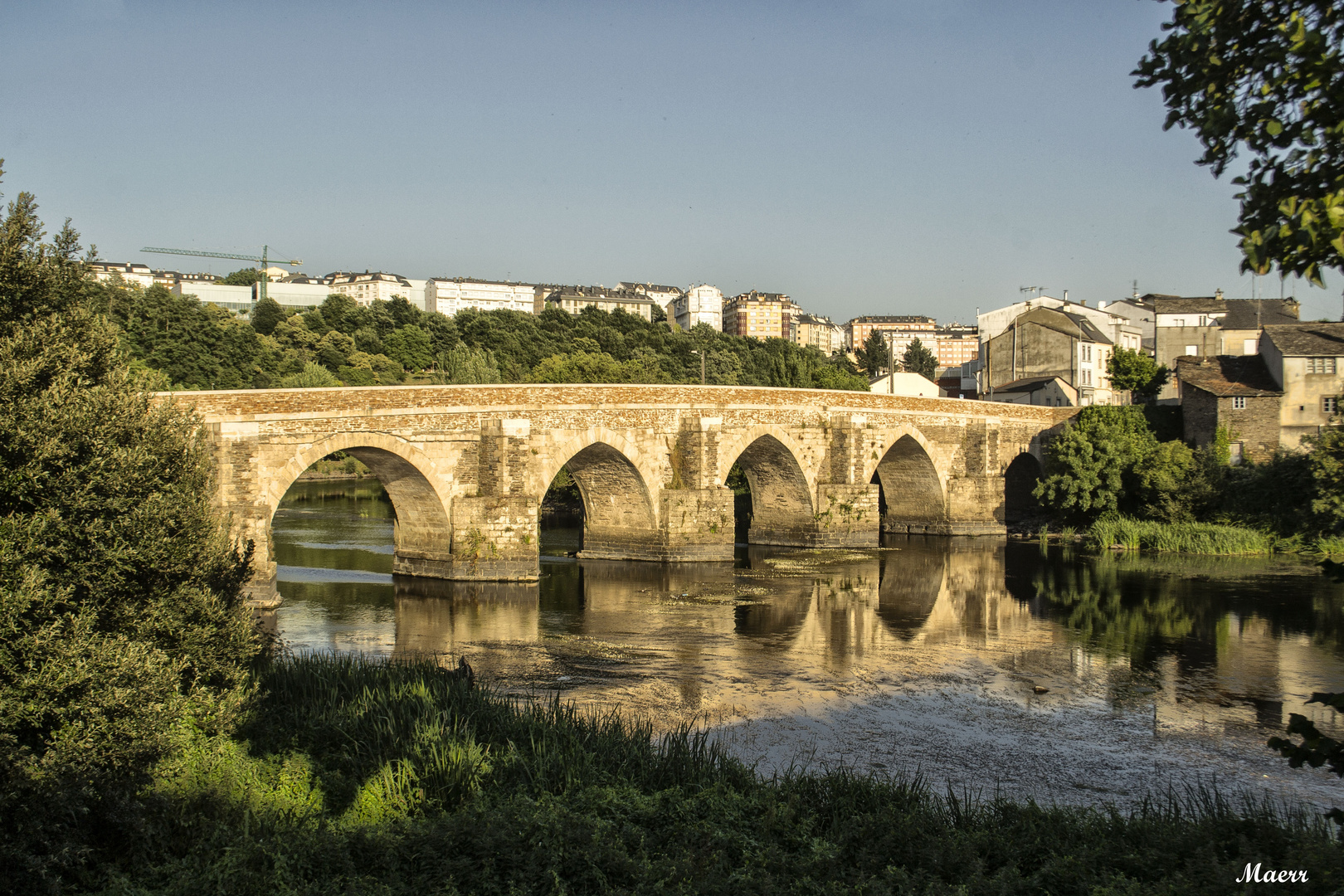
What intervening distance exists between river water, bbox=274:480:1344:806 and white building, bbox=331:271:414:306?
97.7 metres

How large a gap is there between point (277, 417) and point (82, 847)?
54.7 feet

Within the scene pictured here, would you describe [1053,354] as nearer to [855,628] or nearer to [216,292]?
[855,628]

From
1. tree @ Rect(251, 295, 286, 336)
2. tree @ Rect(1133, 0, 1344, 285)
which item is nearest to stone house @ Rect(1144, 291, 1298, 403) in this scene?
tree @ Rect(1133, 0, 1344, 285)

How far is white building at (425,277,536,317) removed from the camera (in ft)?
426

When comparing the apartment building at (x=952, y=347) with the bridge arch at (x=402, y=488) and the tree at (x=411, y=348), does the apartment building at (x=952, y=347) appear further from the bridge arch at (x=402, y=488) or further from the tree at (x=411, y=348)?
the bridge arch at (x=402, y=488)

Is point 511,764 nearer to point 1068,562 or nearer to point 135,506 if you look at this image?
point 135,506

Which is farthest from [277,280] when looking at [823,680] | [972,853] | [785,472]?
[972,853]

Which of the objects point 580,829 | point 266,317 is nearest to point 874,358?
point 266,317

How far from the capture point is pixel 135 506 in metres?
9.61

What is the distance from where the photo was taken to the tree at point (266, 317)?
75.6m

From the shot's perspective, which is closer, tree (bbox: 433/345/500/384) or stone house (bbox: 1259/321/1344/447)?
stone house (bbox: 1259/321/1344/447)

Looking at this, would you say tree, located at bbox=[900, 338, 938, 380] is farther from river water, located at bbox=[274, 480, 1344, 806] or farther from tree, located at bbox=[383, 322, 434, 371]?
river water, located at bbox=[274, 480, 1344, 806]

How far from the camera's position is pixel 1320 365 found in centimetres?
3553

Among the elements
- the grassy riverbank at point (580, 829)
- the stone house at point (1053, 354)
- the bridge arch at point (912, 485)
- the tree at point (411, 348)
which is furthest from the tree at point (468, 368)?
the grassy riverbank at point (580, 829)
